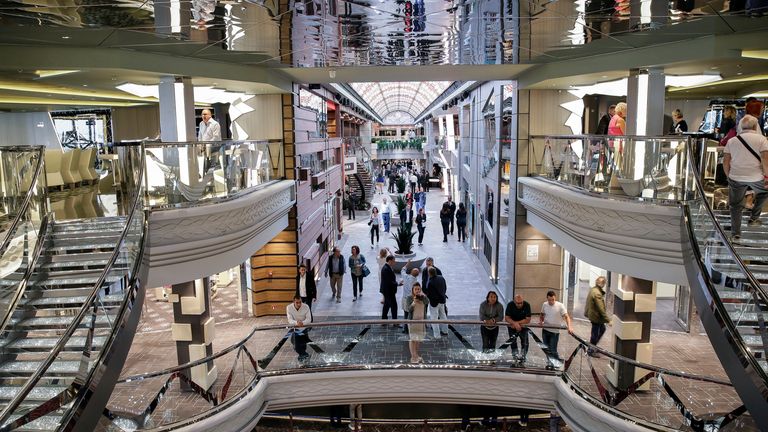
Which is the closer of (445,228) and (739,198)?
(739,198)

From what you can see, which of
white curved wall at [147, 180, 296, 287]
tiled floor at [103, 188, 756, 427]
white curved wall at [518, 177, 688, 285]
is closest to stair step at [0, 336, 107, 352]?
white curved wall at [147, 180, 296, 287]

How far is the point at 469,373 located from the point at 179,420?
14.1ft

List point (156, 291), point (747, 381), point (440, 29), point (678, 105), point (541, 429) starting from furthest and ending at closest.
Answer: point (678, 105)
point (156, 291)
point (541, 429)
point (440, 29)
point (747, 381)

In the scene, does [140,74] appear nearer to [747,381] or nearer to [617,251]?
[617,251]

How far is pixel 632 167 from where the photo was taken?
6.84 meters

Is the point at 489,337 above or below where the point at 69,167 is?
below

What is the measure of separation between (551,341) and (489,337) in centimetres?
94

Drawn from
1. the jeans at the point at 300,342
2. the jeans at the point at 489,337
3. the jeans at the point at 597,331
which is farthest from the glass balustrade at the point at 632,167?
the jeans at the point at 300,342

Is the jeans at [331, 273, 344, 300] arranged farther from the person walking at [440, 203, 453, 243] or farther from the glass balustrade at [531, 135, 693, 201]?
the person walking at [440, 203, 453, 243]

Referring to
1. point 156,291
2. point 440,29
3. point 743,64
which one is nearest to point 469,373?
point 440,29

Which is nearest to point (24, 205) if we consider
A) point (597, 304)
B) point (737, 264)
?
point (737, 264)

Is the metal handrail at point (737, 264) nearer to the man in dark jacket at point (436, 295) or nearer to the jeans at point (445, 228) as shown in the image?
the man in dark jacket at point (436, 295)

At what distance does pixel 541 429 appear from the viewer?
8.84 metres

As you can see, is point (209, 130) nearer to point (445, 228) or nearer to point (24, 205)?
point (24, 205)
